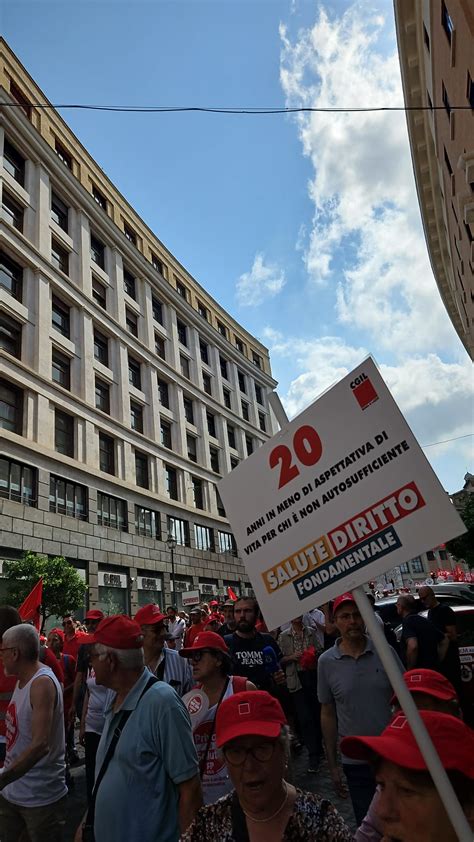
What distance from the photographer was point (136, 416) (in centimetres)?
3106

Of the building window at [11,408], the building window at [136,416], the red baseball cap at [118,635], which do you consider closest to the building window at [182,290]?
the building window at [136,416]

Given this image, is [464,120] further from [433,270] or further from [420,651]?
[433,270]

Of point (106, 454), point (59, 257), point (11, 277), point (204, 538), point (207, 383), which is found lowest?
point (204, 538)

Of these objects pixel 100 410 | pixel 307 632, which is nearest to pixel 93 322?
pixel 100 410

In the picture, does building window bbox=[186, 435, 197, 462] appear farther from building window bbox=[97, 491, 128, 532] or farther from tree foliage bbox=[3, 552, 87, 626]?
tree foliage bbox=[3, 552, 87, 626]

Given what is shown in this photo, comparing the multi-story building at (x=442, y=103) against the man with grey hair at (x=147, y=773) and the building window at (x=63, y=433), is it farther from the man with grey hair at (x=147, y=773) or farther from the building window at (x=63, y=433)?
the building window at (x=63, y=433)

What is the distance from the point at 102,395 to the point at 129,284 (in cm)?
928

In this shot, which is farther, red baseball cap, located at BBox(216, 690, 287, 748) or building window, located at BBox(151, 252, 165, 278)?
building window, located at BBox(151, 252, 165, 278)

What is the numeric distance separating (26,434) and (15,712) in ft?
64.9

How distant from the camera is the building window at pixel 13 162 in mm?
24516

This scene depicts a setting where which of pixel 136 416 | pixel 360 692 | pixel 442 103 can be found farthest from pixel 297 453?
pixel 136 416

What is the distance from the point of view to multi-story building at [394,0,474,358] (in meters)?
11.2

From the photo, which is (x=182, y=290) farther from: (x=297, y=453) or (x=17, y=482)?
(x=297, y=453)

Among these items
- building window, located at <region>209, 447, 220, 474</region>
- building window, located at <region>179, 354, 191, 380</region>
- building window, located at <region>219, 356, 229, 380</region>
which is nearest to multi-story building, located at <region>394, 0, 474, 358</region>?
building window, located at <region>179, 354, 191, 380</region>
